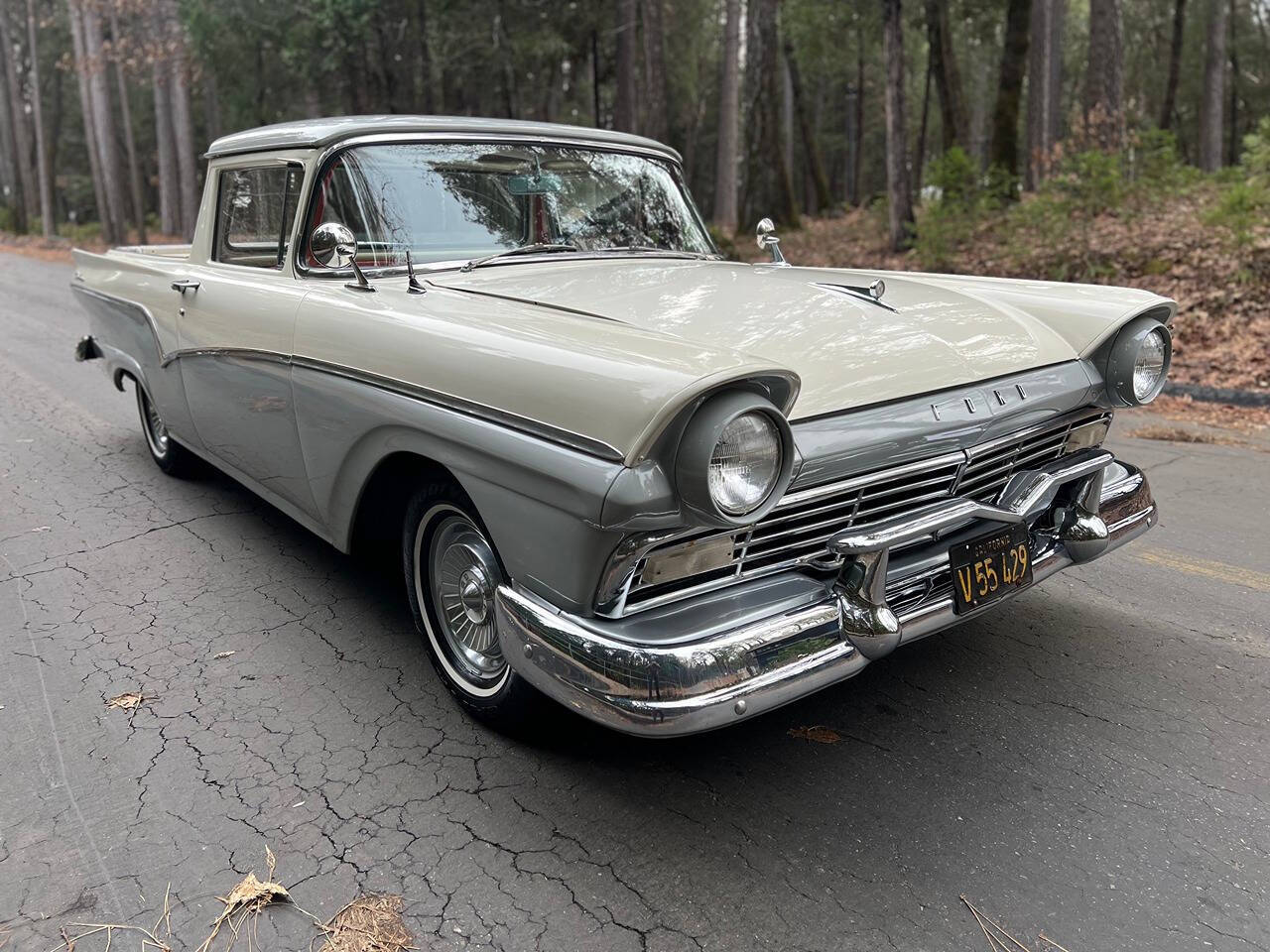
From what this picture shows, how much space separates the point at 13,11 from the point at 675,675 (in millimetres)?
48391

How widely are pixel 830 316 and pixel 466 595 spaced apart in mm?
1293

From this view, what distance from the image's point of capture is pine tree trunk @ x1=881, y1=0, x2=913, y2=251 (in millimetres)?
12258

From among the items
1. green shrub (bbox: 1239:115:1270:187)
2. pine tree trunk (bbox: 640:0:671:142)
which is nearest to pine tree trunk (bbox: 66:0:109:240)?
pine tree trunk (bbox: 640:0:671:142)

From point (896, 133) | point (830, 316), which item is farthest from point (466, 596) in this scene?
point (896, 133)

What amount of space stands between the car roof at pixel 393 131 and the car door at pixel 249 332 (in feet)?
0.32

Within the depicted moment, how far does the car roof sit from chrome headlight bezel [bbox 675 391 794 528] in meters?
2.03

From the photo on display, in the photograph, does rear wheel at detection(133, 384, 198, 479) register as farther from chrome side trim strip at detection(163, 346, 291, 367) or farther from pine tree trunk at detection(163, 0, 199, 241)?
pine tree trunk at detection(163, 0, 199, 241)

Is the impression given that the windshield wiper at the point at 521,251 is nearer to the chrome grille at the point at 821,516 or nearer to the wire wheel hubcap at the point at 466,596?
the wire wheel hubcap at the point at 466,596

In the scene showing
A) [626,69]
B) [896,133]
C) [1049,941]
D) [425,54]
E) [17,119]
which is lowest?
[1049,941]

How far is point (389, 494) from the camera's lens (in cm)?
313

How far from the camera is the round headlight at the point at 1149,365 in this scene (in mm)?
3079


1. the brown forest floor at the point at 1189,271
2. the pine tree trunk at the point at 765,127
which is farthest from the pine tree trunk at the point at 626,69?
the brown forest floor at the point at 1189,271

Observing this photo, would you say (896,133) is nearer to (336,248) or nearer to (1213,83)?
(336,248)

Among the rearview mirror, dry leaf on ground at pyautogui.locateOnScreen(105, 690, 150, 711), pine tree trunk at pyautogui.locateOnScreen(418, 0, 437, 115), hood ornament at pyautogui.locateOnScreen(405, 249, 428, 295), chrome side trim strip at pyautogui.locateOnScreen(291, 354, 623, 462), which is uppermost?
pine tree trunk at pyautogui.locateOnScreen(418, 0, 437, 115)
